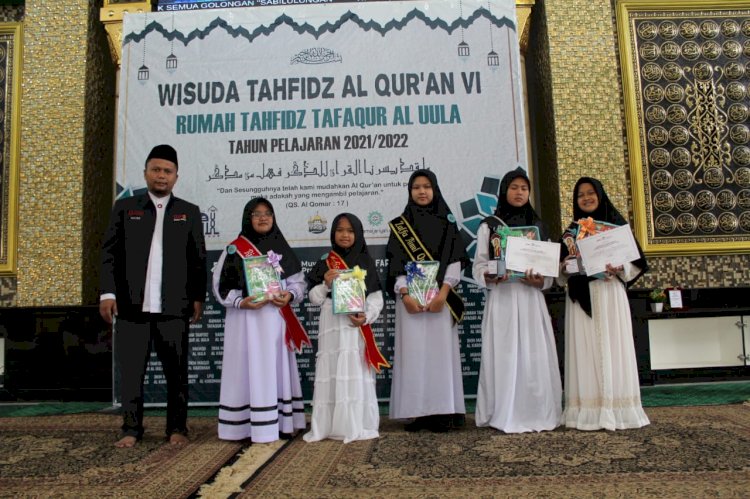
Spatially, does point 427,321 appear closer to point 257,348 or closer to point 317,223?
point 257,348

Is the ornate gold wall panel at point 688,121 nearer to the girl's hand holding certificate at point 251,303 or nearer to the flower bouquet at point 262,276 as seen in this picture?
the flower bouquet at point 262,276

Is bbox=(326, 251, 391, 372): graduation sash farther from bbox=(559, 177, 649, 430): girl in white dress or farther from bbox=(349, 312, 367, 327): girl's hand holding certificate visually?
bbox=(559, 177, 649, 430): girl in white dress

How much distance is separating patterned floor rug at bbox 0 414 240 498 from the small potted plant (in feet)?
11.1

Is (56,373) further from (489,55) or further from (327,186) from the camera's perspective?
(489,55)

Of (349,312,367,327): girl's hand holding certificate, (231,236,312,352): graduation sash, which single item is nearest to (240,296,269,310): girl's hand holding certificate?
(231,236,312,352): graduation sash

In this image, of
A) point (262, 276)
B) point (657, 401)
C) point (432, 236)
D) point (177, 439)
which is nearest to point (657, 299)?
point (657, 401)

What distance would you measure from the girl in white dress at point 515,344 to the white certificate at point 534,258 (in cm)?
5

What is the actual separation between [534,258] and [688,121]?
9.57ft

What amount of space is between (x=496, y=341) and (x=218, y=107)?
273 cm

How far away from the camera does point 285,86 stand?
4.36 m

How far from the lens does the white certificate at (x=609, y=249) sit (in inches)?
117

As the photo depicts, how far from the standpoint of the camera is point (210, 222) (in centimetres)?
423

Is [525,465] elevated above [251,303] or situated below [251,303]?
Result: below

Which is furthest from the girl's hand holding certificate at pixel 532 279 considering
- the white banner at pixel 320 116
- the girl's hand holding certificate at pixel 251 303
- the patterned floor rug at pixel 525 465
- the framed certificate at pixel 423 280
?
the girl's hand holding certificate at pixel 251 303
